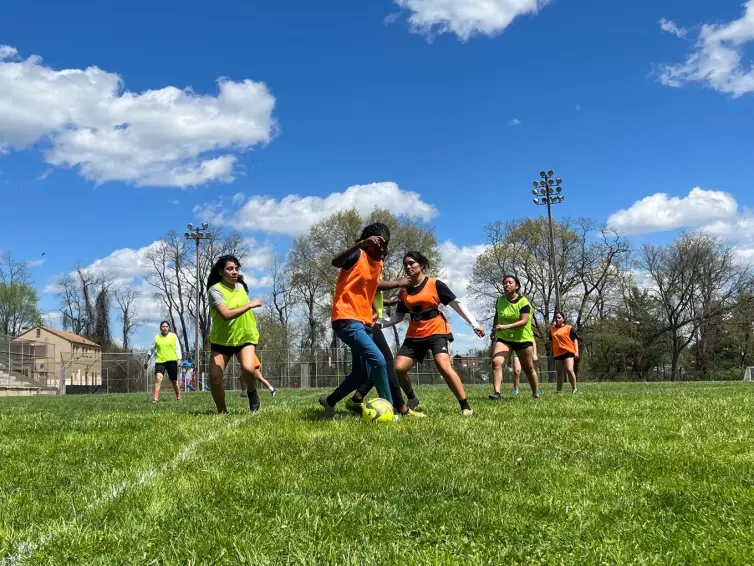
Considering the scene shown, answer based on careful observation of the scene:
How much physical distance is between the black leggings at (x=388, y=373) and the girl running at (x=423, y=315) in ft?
1.62

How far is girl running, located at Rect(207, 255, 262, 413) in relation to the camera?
822 centimetres

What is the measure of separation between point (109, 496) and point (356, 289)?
145 inches

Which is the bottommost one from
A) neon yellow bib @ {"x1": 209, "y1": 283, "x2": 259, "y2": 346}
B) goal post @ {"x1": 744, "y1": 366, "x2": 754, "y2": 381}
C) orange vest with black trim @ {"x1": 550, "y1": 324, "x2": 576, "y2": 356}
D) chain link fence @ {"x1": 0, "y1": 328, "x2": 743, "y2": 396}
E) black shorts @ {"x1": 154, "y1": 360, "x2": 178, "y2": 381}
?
goal post @ {"x1": 744, "y1": 366, "x2": 754, "y2": 381}

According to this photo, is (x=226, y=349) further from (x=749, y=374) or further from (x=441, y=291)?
(x=749, y=374)

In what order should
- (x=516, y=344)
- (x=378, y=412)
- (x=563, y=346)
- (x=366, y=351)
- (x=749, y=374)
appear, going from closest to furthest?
(x=378, y=412), (x=366, y=351), (x=516, y=344), (x=563, y=346), (x=749, y=374)

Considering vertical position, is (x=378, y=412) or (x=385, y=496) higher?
(x=378, y=412)

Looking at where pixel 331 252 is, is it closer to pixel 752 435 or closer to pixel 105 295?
pixel 105 295

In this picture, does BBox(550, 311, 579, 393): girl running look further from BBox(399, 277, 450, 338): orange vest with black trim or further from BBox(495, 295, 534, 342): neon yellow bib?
BBox(399, 277, 450, 338): orange vest with black trim

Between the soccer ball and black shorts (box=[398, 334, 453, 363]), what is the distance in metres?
1.48

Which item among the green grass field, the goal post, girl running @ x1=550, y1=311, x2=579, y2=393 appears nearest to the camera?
the green grass field

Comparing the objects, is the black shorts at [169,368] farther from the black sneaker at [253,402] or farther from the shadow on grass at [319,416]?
the shadow on grass at [319,416]

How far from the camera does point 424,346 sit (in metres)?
8.09

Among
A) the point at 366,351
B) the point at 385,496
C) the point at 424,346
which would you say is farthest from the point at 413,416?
the point at 385,496

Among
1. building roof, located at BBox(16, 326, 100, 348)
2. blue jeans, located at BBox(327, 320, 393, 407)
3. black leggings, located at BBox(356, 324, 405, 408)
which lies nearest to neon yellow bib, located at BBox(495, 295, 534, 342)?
black leggings, located at BBox(356, 324, 405, 408)
